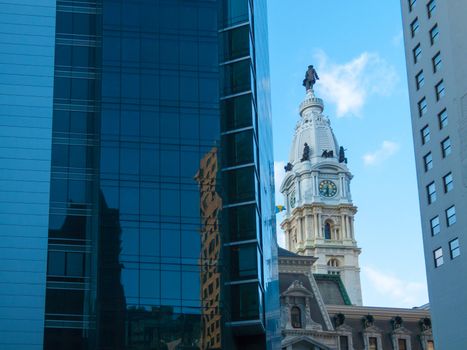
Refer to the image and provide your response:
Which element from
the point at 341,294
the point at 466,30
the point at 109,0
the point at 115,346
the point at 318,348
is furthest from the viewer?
the point at 341,294

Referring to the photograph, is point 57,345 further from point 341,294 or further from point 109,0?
point 341,294

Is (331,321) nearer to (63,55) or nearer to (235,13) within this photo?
(235,13)

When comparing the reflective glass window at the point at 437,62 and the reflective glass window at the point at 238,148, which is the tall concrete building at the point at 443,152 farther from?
the reflective glass window at the point at 238,148

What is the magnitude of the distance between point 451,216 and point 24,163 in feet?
102

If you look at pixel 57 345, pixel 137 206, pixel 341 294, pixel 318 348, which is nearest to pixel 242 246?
pixel 137 206

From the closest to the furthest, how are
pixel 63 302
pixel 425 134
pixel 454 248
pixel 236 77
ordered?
pixel 63 302 → pixel 454 248 → pixel 425 134 → pixel 236 77

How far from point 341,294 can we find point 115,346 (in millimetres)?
68694

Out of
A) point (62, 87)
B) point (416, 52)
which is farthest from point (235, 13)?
point (62, 87)

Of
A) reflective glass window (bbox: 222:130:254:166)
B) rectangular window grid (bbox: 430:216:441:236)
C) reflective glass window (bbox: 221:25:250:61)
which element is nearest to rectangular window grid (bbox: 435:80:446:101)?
rectangular window grid (bbox: 430:216:441:236)

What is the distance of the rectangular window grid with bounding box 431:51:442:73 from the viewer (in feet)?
229

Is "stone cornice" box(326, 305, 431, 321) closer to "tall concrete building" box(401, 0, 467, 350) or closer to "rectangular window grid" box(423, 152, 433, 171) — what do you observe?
"rectangular window grid" box(423, 152, 433, 171)

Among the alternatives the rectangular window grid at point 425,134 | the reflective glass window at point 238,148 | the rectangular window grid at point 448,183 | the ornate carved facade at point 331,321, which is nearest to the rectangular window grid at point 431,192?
the rectangular window grid at point 448,183

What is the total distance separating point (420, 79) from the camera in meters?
72.9

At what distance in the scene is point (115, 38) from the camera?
69.3 meters
